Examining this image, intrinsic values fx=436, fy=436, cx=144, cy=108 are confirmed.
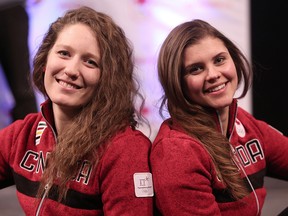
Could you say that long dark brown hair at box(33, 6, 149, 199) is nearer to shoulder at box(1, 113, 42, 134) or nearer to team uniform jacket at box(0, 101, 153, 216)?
team uniform jacket at box(0, 101, 153, 216)

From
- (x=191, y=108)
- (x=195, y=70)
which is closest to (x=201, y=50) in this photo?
(x=195, y=70)

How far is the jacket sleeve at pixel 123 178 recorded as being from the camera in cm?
116

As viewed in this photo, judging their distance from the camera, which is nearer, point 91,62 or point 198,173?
point 198,173

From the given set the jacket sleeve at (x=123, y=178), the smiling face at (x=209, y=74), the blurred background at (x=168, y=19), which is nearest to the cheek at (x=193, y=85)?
the smiling face at (x=209, y=74)

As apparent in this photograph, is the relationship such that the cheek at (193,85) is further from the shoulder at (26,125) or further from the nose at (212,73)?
the shoulder at (26,125)

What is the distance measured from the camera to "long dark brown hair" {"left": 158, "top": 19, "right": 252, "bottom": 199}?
1233 mm

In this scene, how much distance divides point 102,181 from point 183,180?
0.23m

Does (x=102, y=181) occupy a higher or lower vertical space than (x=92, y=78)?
lower

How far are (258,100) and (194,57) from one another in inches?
53.1

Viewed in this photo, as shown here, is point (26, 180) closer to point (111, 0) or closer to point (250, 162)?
point (250, 162)

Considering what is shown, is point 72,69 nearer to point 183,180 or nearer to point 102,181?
point 102,181

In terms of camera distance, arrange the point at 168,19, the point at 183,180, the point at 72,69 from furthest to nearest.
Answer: the point at 168,19 → the point at 72,69 → the point at 183,180

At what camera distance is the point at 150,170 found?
48.1 inches

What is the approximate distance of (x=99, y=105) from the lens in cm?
128
